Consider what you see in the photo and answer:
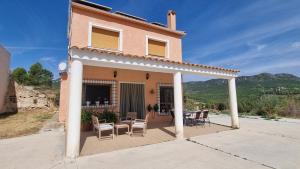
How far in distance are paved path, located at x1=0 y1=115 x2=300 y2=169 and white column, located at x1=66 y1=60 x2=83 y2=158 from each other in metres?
0.39

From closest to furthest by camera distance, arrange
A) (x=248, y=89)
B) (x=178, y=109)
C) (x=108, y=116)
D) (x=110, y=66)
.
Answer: (x=110, y=66), (x=178, y=109), (x=108, y=116), (x=248, y=89)

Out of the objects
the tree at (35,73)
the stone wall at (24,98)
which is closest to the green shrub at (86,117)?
the stone wall at (24,98)

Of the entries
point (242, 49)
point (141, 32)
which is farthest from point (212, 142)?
point (242, 49)

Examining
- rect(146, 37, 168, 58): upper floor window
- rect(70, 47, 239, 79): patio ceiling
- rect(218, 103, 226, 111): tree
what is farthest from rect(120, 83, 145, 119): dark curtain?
rect(218, 103, 226, 111): tree

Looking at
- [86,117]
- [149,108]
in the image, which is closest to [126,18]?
[149,108]

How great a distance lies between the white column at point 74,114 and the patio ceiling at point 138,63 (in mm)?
Answer: 398

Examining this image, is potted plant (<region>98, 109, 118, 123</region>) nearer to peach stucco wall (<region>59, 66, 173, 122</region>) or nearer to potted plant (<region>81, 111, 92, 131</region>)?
potted plant (<region>81, 111, 92, 131</region>)

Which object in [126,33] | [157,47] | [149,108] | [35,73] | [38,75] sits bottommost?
[149,108]

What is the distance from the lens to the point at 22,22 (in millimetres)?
17578

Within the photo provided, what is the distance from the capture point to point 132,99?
1134cm

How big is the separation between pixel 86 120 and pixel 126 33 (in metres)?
5.90

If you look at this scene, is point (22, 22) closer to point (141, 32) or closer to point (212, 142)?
point (141, 32)

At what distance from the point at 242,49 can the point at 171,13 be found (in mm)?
17478

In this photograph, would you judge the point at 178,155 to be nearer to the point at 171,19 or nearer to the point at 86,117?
the point at 86,117
